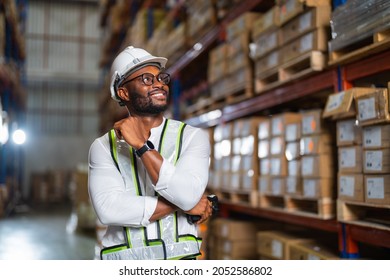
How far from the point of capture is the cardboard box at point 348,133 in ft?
9.80

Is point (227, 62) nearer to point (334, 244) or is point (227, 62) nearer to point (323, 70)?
point (323, 70)

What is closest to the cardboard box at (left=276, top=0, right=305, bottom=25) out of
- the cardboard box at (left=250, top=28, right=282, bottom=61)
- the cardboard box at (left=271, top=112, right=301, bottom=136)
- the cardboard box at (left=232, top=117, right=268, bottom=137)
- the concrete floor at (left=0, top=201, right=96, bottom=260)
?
the cardboard box at (left=250, top=28, right=282, bottom=61)

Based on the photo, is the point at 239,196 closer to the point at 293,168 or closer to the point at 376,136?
the point at 293,168

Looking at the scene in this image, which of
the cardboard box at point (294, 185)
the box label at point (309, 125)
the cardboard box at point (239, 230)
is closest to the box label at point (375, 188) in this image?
the box label at point (309, 125)

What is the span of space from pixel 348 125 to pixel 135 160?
176 cm

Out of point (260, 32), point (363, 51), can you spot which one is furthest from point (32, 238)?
point (363, 51)

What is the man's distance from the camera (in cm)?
178

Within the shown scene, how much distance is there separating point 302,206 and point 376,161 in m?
1.25

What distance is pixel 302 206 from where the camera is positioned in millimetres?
3914

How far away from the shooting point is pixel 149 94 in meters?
1.85

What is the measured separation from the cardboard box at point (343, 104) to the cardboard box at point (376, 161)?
12.0 inches

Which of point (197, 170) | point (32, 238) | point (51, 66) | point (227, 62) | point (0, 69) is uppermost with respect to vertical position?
point (51, 66)

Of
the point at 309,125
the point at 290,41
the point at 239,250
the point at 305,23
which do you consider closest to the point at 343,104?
the point at 309,125

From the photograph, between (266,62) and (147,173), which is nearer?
(147,173)
